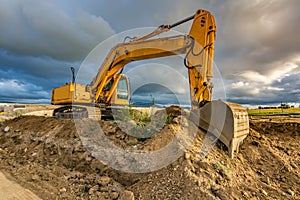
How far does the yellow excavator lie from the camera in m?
4.45

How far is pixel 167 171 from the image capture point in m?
3.30

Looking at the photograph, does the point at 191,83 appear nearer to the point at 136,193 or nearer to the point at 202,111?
the point at 202,111

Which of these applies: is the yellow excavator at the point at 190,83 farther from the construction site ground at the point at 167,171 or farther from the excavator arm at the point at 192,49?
the construction site ground at the point at 167,171

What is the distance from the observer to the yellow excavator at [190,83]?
445 centimetres

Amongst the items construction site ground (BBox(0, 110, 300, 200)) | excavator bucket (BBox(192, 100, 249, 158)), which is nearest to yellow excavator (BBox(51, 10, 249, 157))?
excavator bucket (BBox(192, 100, 249, 158))

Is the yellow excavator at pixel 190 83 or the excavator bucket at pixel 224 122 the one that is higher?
the yellow excavator at pixel 190 83

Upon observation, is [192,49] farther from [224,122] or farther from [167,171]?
[167,171]

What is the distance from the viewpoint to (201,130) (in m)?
4.65

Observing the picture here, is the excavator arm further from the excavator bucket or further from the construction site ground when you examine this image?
the construction site ground

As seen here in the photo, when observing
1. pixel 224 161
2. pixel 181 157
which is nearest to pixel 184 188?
pixel 181 157

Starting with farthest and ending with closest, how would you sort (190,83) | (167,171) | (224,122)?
(190,83) < (224,122) < (167,171)

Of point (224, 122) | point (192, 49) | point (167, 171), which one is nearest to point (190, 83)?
point (192, 49)

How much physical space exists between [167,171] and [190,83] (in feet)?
9.14

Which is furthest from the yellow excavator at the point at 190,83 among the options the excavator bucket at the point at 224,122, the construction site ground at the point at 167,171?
the construction site ground at the point at 167,171
